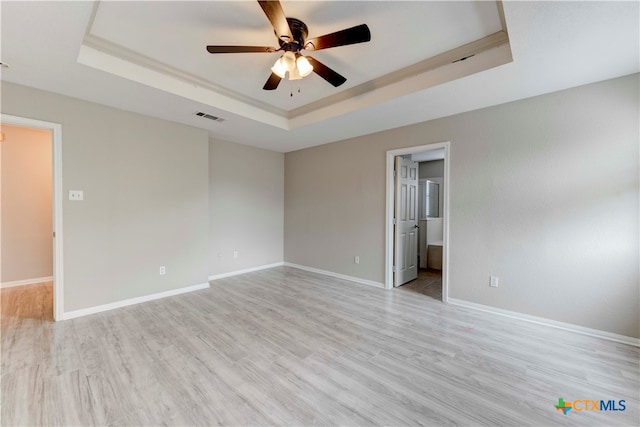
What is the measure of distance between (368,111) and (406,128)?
2.97 ft

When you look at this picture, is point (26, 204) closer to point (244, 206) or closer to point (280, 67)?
point (244, 206)

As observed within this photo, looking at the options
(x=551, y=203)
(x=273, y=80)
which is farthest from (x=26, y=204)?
A: (x=551, y=203)

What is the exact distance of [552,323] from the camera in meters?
2.76

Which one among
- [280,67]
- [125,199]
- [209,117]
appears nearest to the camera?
[280,67]

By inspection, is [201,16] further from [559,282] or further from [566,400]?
[559,282]

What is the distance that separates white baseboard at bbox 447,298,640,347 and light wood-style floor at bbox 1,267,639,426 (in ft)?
0.32

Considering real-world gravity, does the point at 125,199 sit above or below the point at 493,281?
above

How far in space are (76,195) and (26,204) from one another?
236 cm

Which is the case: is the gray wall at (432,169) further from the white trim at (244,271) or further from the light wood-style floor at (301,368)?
the white trim at (244,271)

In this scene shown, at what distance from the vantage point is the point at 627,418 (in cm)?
158

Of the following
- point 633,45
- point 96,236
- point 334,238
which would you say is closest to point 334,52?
point 633,45

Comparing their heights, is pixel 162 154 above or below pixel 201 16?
below

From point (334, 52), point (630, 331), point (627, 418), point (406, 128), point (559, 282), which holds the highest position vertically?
point (334, 52)

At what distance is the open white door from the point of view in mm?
4109
